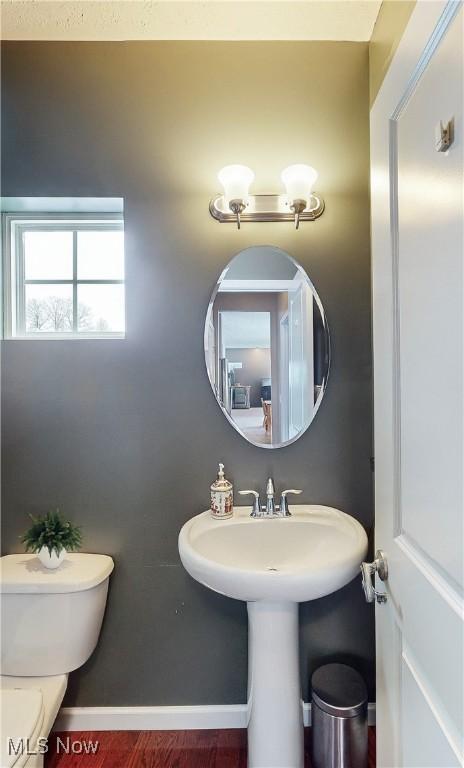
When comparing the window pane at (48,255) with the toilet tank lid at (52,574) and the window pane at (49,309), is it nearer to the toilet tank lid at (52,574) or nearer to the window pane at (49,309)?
the window pane at (49,309)

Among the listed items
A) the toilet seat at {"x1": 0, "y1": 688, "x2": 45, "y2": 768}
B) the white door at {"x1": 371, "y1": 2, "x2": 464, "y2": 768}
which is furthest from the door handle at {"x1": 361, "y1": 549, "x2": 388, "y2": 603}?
the toilet seat at {"x1": 0, "y1": 688, "x2": 45, "y2": 768}

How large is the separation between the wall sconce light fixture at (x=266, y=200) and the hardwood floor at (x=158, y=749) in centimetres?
178

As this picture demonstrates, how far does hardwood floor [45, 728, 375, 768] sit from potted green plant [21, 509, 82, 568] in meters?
0.64

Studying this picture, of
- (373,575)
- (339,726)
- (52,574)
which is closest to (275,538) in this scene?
(373,575)

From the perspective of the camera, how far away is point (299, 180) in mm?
1302

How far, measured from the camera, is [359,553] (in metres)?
1.09

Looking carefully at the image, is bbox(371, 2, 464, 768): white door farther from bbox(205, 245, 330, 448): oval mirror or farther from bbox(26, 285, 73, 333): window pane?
bbox(26, 285, 73, 333): window pane

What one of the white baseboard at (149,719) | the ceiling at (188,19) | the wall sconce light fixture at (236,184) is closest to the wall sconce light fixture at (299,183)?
the wall sconce light fixture at (236,184)

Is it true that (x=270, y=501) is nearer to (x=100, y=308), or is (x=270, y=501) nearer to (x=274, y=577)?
(x=274, y=577)

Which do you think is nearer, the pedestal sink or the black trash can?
the pedestal sink

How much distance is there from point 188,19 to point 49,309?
1.12m

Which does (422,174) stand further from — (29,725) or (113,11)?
(29,725)

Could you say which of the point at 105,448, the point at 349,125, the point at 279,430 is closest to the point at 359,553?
the point at 279,430

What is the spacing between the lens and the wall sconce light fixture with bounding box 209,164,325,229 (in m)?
1.30
